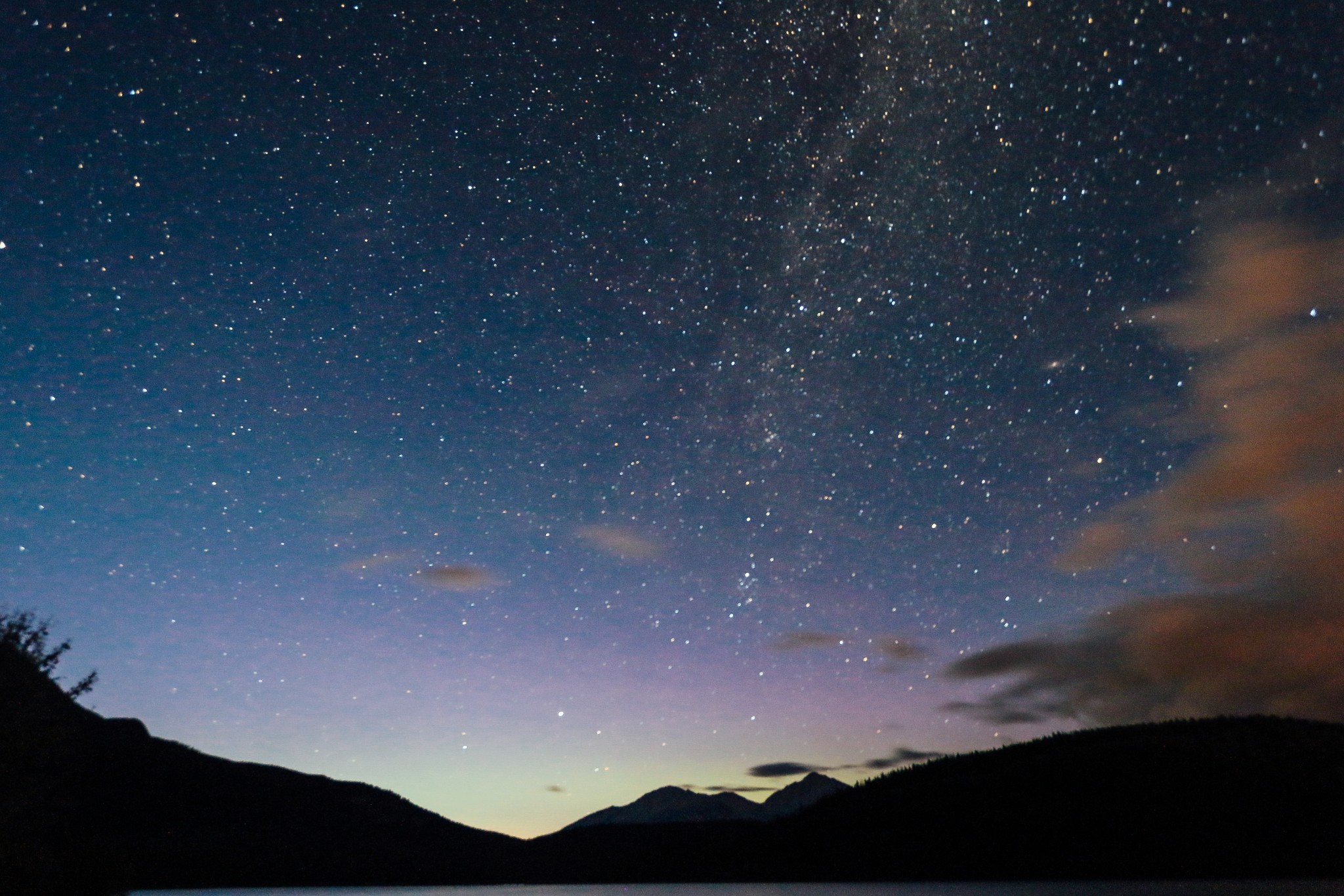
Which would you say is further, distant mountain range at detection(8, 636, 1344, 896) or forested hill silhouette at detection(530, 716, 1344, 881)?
forested hill silhouette at detection(530, 716, 1344, 881)

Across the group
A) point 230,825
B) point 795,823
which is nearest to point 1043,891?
point 795,823


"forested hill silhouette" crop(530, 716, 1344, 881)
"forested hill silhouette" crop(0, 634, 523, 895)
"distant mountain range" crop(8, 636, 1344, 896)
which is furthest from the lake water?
"forested hill silhouette" crop(0, 634, 523, 895)

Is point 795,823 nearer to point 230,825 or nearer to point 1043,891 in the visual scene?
point 1043,891

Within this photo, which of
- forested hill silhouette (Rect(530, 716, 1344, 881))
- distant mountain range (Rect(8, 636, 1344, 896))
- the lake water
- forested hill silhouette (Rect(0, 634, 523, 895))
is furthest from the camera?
forested hill silhouette (Rect(0, 634, 523, 895))

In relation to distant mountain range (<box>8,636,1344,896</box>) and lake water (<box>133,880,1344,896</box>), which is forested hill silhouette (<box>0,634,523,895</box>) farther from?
lake water (<box>133,880,1344,896</box>)

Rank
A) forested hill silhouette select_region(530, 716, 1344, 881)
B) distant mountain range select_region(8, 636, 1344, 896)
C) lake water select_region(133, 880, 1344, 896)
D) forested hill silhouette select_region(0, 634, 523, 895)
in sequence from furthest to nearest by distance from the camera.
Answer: forested hill silhouette select_region(0, 634, 523, 895) < forested hill silhouette select_region(530, 716, 1344, 881) < lake water select_region(133, 880, 1344, 896) < distant mountain range select_region(8, 636, 1344, 896)

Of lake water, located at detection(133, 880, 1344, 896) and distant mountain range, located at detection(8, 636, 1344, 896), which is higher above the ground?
distant mountain range, located at detection(8, 636, 1344, 896)

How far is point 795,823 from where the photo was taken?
158 metres

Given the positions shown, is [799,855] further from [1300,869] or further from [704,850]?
[1300,869]

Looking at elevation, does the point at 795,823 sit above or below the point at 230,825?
above

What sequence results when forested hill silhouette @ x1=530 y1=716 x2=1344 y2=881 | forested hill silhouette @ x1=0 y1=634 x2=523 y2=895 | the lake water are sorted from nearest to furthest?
the lake water, forested hill silhouette @ x1=530 y1=716 x2=1344 y2=881, forested hill silhouette @ x1=0 y1=634 x2=523 y2=895

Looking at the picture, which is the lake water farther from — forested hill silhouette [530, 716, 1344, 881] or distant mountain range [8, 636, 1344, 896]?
distant mountain range [8, 636, 1344, 896]

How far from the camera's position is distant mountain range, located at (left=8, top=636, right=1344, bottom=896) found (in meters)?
39.2

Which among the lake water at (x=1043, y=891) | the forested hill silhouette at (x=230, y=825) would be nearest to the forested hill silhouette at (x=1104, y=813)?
the lake water at (x=1043, y=891)
